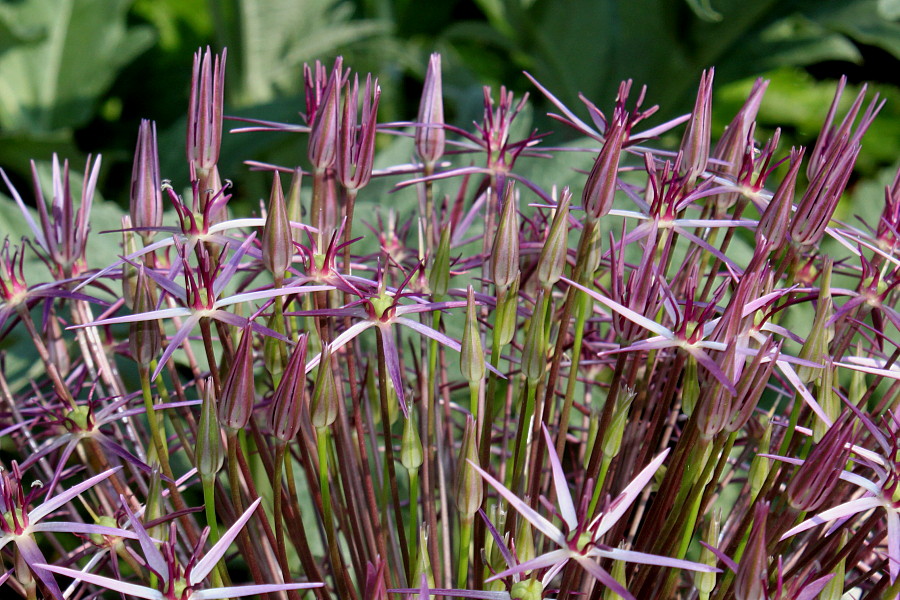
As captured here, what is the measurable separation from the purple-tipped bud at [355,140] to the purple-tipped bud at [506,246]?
5 centimetres

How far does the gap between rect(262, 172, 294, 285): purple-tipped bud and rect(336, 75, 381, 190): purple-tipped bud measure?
0.12 ft

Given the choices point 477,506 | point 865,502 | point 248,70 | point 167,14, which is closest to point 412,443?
point 477,506

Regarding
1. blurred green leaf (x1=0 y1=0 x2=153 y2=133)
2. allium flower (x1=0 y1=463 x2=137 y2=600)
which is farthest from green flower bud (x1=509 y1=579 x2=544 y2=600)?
blurred green leaf (x1=0 y1=0 x2=153 y2=133)

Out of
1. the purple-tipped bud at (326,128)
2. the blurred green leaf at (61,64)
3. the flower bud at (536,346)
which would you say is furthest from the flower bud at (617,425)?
the blurred green leaf at (61,64)

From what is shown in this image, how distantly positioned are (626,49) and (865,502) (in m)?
0.75

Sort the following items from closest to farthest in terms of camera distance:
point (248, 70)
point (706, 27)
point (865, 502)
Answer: point (865, 502) < point (706, 27) < point (248, 70)

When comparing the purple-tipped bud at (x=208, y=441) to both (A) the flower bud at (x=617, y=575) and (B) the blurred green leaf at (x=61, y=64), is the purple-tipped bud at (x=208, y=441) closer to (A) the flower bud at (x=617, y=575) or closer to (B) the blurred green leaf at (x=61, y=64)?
(A) the flower bud at (x=617, y=575)

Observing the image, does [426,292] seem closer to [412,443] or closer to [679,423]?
[412,443]

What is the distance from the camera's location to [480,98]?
2.94 ft

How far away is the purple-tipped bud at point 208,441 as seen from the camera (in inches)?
9.6

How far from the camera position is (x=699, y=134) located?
11.4 inches

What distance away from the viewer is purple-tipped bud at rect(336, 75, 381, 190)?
10.9 inches

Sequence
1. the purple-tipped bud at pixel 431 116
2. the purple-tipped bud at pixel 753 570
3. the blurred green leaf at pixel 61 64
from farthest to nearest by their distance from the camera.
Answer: the blurred green leaf at pixel 61 64 < the purple-tipped bud at pixel 431 116 < the purple-tipped bud at pixel 753 570

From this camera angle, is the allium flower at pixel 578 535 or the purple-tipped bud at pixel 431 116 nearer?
the allium flower at pixel 578 535
